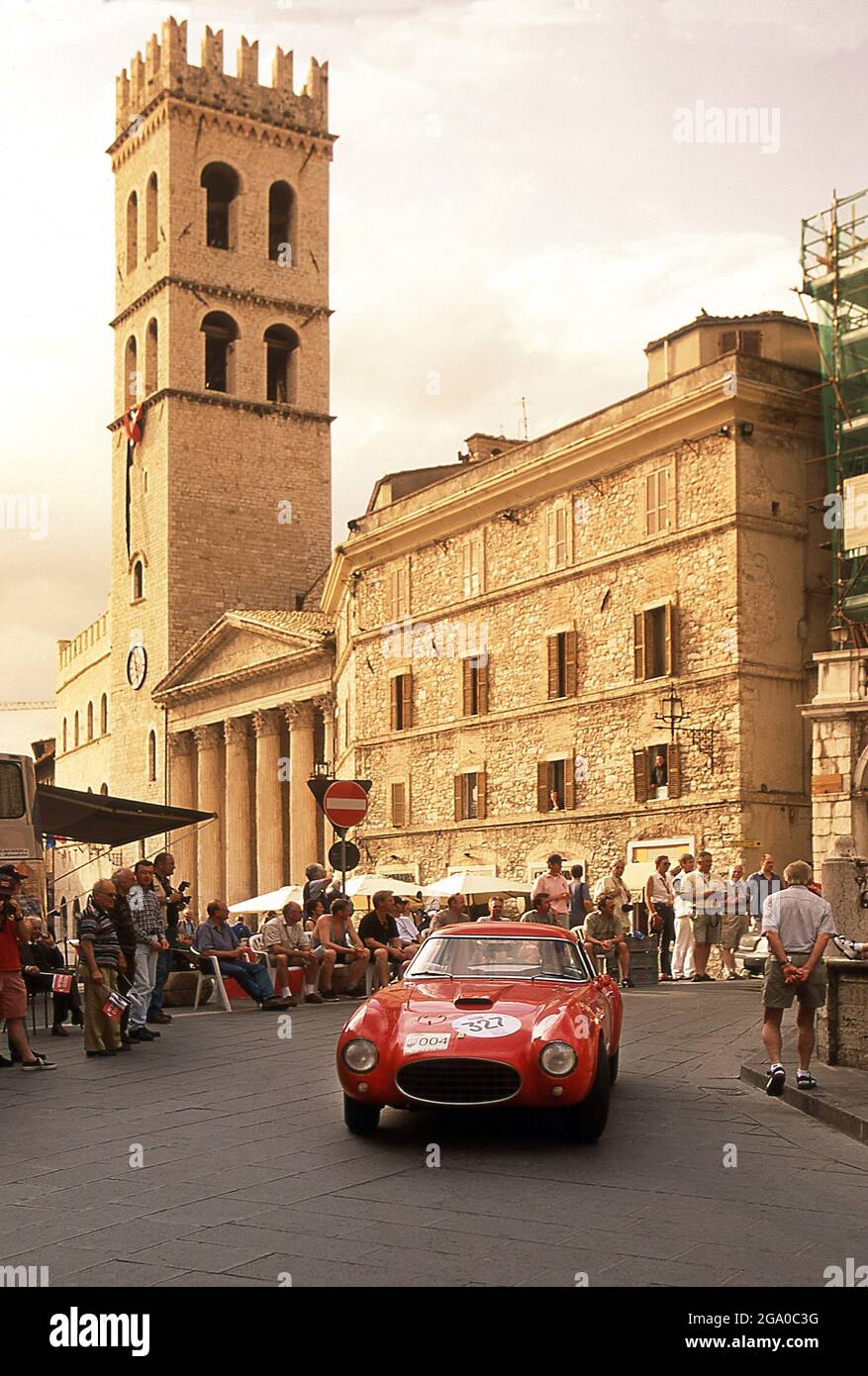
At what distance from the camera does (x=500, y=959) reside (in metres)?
10.6

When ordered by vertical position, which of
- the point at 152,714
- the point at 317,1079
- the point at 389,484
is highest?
the point at 389,484

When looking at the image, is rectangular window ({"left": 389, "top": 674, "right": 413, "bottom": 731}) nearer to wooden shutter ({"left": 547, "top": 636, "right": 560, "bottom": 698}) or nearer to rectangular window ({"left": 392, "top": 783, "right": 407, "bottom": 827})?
rectangular window ({"left": 392, "top": 783, "right": 407, "bottom": 827})

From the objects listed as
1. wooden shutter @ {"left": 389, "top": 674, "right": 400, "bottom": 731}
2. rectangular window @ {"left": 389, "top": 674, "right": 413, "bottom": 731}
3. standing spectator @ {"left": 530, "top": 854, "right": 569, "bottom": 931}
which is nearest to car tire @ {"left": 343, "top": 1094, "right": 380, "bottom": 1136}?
standing spectator @ {"left": 530, "top": 854, "right": 569, "bottom": 931}

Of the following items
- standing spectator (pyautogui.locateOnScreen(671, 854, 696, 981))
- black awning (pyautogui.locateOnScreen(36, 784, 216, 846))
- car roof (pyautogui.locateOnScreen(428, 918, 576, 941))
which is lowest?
standing spectator (pyautogui.locateOnScreen(671, 854, 696, 981))

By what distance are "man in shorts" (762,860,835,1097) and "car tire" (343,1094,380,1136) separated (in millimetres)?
3022

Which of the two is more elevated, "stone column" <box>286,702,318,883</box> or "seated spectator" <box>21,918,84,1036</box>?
"stone column" <box>286,702,318,883</box>

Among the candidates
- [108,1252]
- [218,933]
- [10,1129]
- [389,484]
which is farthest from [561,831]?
[108,1252]

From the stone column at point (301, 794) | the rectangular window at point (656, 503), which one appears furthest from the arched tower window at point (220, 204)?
the rectangular window at point (656, 503)

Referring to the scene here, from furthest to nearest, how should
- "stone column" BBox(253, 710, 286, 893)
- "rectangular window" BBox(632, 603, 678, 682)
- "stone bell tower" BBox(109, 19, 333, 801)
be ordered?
"stone bell tower" BBox(109, 19, 333, 801)
"stone column" BBox(253, 710, 286, 893)
"rectangular window" BBox(632, 603, 678, 682)

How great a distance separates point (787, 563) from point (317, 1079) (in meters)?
24.8

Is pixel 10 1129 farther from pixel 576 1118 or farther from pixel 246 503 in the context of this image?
pixel 246 503

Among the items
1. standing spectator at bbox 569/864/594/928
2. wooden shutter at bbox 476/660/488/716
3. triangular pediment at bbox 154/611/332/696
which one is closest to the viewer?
standing spectator at bbox 569/864/594/928

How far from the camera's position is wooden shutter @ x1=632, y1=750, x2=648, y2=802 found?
1428 inches
